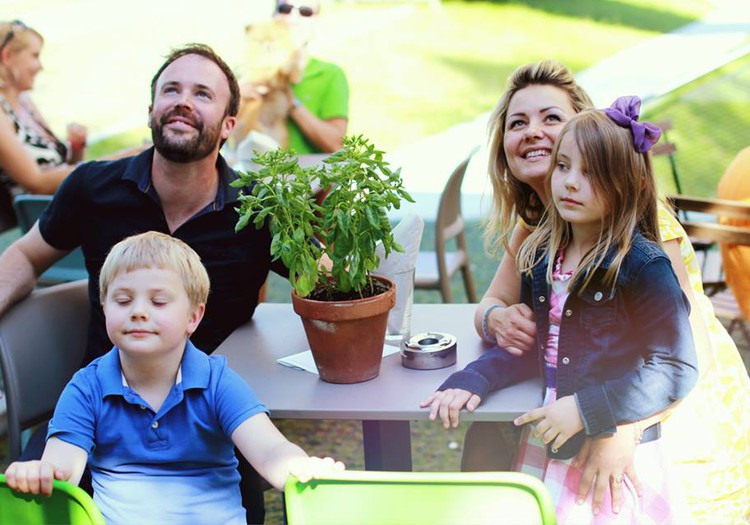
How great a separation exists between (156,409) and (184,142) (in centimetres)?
95

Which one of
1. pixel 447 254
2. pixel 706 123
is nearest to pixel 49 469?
pixel 447 254

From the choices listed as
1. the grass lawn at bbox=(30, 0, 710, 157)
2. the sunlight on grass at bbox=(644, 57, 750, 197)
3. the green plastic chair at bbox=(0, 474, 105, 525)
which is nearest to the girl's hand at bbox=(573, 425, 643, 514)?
the green plastic chair at bbox=(0, 474, 105, 525)

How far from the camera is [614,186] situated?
2.06 m

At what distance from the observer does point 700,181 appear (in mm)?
7816

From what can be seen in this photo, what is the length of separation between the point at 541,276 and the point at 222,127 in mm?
1120

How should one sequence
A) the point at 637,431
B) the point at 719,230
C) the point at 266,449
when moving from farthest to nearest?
the point at 719,230 → the point at 637,431 → the point at 266,449

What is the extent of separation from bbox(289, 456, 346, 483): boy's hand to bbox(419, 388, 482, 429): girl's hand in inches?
16.6

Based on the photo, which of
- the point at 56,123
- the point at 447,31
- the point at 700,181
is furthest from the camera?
the point at 447,31

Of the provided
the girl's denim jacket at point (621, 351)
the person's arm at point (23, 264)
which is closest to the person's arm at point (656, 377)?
the girl's denim jacket at point (621, 351)

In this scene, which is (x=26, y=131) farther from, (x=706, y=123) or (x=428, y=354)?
(x=706, y=123)

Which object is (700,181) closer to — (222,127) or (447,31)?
(222,127)

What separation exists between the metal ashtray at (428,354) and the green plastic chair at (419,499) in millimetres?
772

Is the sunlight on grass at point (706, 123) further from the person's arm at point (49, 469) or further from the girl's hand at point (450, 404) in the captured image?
the person's arm at point (49, 469)

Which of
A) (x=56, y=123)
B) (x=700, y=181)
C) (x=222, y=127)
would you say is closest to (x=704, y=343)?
(x=222, y=127)
